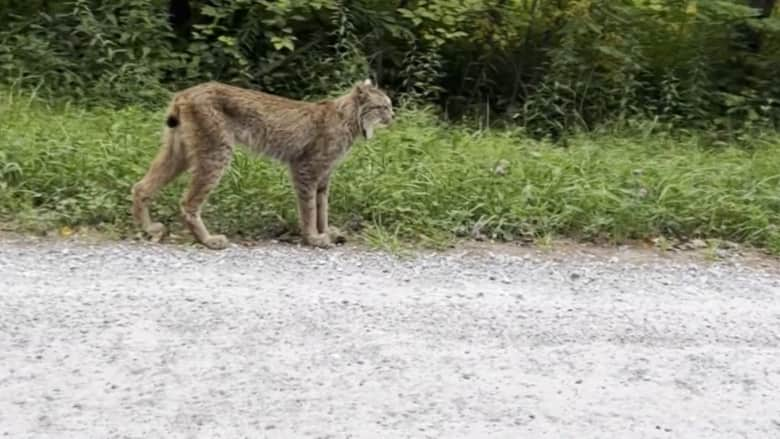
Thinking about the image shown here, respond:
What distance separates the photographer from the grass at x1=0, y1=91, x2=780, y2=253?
8.38m

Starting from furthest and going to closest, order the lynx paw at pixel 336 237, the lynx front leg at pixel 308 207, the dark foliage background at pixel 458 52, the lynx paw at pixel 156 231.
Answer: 1. the dark foliage background at pixel 458 52
2. the lynx paw at pixel 336 237
3. the lynx front leg at pixel 308 207
4. the lynx paw at pixel 156 231

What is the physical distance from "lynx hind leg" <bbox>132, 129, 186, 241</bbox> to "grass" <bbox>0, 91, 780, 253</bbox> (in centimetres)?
16

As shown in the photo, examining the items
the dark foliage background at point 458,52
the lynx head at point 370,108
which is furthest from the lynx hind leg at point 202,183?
the dark foliage background at point 458,52

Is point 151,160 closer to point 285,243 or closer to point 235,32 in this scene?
point 285,243

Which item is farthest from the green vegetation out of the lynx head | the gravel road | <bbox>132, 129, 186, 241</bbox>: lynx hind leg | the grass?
the gravel road

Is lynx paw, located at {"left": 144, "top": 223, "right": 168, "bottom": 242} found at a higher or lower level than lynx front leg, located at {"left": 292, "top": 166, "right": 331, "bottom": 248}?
Result: lower

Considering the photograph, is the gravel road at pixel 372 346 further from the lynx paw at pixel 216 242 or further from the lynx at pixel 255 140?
the lynx at pixel 255 140

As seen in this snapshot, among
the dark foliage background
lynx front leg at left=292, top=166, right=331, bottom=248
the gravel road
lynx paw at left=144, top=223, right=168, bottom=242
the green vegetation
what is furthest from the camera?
the dark foliage background

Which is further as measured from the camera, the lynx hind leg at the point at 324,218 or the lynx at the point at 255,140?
the lynx hind leg at the point at 324,218

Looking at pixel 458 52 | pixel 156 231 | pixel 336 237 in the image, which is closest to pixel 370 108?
pixel 336 237

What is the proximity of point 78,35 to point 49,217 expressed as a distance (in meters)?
5.32

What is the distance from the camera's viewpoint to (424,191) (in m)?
8.84

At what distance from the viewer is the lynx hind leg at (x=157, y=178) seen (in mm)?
8070

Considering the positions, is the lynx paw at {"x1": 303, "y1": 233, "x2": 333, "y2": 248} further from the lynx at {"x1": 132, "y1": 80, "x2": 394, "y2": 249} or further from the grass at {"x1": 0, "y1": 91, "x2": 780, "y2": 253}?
the grass at {"x1": 0, "y1": 91, "x2": 780, "y2": 253}
